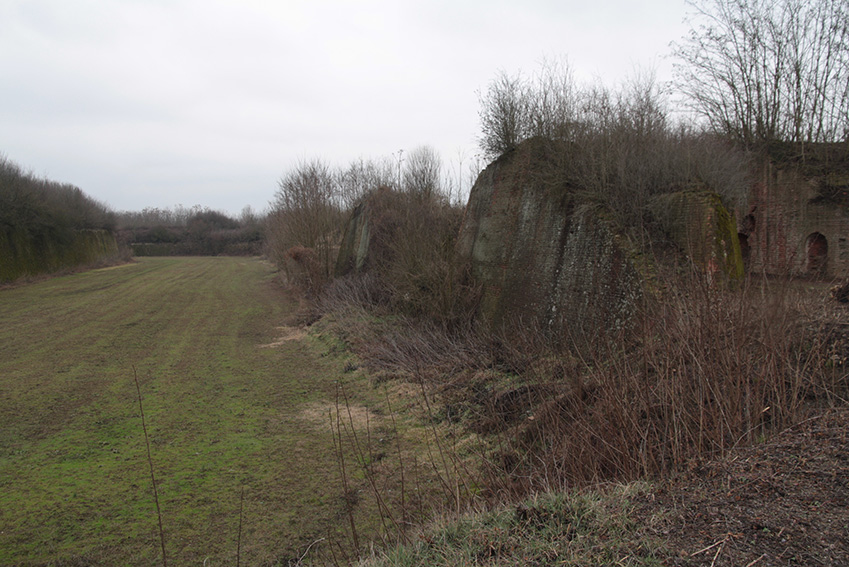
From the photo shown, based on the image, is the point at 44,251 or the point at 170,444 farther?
the point at 44,251

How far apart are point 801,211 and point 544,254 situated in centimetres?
1144

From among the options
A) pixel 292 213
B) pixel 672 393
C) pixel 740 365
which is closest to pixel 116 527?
pixel 672 393

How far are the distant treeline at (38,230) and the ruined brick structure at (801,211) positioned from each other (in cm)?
3270

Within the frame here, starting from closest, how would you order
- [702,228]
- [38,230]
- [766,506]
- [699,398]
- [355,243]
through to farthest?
1. [766,506]
2. [699,398]
3. [702,228]
4. [355,243]
5. [38,230]

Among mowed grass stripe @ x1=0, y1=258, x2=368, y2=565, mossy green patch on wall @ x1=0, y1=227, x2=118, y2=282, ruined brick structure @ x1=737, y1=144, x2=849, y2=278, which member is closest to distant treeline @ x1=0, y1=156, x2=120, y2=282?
mossy green patch on wall @ x1=0, y1=227, x2=118, y2=282

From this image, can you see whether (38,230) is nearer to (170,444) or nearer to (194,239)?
(170,444)

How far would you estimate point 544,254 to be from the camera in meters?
9.50

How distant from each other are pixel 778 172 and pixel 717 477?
17.3 metres

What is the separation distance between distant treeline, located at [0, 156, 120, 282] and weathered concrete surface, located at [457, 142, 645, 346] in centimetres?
2563

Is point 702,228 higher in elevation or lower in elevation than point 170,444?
higher

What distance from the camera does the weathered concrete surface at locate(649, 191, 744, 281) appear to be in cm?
707

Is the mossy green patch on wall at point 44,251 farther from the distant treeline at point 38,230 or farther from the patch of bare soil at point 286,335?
the patch of bare soil at point 286,335

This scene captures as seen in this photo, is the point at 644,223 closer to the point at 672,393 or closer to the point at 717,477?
the point at 672,393

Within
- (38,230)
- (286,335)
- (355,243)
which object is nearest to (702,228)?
(286,335)
